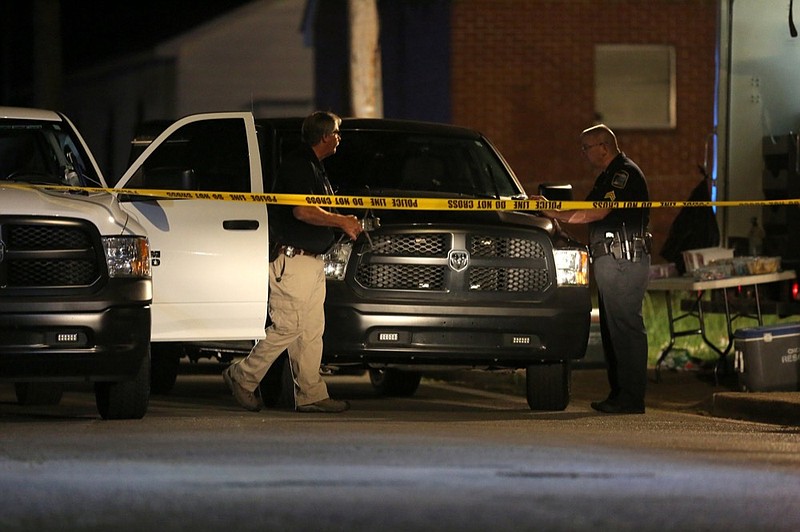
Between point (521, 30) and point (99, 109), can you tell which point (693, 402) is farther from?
point (99, 109)

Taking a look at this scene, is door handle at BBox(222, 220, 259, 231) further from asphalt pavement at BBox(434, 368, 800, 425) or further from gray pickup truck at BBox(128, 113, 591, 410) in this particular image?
asphalt pavement at BBox(434, 368, 800, 425)

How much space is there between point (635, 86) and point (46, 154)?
15.0m

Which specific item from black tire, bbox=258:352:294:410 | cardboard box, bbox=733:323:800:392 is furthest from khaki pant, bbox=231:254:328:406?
cardboard box, bbox=733:323:800:392

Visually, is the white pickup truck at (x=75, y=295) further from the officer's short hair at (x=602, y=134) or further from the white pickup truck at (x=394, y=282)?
the officer's short hair at (x=602, y=134)

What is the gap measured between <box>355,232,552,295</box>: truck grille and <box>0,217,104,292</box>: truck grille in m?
1.85

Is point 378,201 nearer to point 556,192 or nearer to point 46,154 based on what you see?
point 556,192

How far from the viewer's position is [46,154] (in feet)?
43.4

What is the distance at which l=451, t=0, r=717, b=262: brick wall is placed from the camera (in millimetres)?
26109

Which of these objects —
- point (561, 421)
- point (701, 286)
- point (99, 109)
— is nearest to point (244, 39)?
point (99, 109)

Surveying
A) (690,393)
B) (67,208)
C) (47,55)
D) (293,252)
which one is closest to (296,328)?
(293,252)

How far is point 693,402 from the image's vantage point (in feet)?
48.3

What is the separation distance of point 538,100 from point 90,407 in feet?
45.9

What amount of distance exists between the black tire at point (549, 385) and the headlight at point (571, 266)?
1.96 feet

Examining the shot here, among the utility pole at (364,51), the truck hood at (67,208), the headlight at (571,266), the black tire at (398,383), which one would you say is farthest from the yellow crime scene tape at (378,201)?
the utility pole at (364,51)
